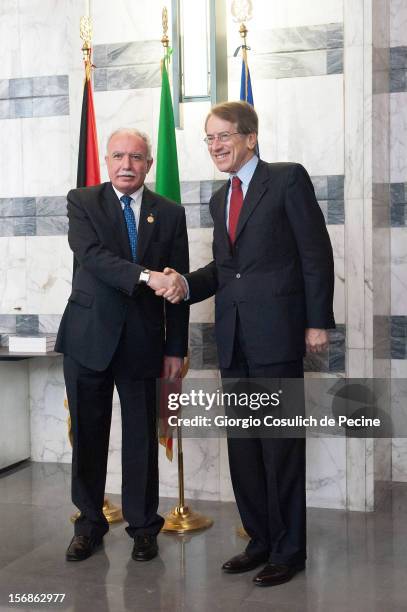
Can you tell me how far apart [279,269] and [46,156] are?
2223mm

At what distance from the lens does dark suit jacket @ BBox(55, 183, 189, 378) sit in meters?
3.29

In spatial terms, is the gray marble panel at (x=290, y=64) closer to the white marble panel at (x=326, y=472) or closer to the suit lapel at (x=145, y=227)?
the suit lapel at (x=145, y=227)

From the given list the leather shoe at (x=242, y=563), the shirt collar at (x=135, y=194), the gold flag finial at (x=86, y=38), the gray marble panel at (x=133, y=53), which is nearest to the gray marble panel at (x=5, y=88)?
the gray marble panel at (x=133, y=53)

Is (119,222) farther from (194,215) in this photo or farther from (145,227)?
(194,215)

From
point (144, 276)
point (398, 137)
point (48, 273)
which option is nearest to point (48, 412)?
point (48, 273)

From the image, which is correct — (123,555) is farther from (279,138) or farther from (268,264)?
(279,138)

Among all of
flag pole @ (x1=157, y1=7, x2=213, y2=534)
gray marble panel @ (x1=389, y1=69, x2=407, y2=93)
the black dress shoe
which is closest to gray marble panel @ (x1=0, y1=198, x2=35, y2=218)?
flag pole @ (x1=157, y1=7, x2=213, y2=534)

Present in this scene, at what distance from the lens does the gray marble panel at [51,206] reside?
190 inches

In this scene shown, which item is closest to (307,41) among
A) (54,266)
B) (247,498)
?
(54,266)

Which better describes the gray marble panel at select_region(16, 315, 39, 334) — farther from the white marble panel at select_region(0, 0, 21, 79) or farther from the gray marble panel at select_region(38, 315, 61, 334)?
the white marble panel at select_region(0, 0, 21, 79)

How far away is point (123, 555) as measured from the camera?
3.41 m

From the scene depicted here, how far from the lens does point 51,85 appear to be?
15.9 ft

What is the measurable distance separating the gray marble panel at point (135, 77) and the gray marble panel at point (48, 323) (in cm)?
136

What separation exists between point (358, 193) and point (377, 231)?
260 millimetres
